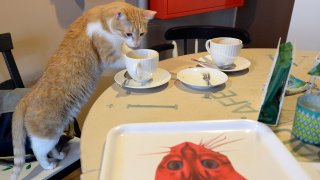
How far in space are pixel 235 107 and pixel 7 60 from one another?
0.97 m

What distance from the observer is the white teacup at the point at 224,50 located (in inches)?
35.9

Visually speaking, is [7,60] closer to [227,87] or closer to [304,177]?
[227,87]

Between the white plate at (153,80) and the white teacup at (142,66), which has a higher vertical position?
the white teacup at (142,66)

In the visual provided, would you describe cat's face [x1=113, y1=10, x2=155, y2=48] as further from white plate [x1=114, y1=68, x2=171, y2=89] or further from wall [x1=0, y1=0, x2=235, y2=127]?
wall [x1=0, y1=0, x2=235, y2=127]

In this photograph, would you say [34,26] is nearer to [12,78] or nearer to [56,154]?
[12,78]

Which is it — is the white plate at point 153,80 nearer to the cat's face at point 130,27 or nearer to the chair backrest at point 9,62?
the cat's face at point 130,27

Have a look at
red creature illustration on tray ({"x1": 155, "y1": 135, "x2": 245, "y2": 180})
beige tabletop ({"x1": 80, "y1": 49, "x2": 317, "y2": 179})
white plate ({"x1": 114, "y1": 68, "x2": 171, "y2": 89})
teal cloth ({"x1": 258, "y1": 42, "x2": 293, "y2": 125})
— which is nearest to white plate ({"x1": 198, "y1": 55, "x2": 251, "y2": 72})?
beige tabletop ({"x1": 80, "y1": 49, "x2": 317, "y2": 179})

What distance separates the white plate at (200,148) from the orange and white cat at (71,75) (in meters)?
0.45

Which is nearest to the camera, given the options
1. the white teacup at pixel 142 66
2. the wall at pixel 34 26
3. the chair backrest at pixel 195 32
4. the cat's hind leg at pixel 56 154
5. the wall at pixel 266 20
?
the white teacup at pixel 142 66

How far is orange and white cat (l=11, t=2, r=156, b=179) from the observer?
98cm

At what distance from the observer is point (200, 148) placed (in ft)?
1.97

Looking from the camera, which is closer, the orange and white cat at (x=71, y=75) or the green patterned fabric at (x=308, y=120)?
the green patterned fabric at (x=308, y=120)

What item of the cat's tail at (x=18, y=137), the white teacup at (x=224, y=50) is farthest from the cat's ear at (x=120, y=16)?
the cat's tail at (x=18, y=137)

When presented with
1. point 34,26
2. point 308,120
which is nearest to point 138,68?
point 308,120
